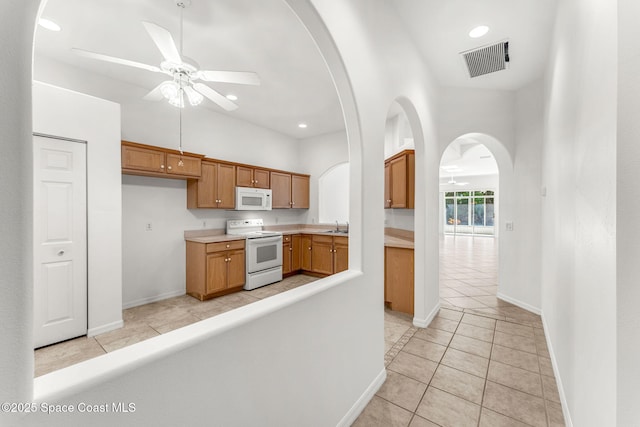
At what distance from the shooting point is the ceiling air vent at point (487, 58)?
2.75 m

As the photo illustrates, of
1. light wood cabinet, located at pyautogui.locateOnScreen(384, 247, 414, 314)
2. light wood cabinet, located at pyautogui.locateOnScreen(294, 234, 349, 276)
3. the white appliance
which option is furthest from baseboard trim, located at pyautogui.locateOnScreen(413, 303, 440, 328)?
the white appliance

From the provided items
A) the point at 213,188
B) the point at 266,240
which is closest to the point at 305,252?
the point at 266,240

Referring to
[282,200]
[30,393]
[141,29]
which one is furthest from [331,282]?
[282,200]

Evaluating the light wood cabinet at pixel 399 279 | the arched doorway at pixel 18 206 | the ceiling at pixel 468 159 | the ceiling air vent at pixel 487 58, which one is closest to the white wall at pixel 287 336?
the arched doorway at pixel 18 206

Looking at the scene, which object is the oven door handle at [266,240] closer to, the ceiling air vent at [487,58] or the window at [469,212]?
the ceiling air vent at [487,58]

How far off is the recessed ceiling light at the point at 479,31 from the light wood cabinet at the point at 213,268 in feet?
13.2

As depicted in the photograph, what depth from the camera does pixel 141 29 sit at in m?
2.49

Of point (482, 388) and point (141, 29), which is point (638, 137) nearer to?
point (482, 388)

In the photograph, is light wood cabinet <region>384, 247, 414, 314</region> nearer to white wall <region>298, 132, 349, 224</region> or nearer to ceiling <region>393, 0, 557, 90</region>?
A: ceiling <region>393, 0, 557, 90</region>

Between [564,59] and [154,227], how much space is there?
4829mm

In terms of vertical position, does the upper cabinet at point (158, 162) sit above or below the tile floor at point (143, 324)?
above

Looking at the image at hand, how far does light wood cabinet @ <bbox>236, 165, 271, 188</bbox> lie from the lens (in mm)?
4652

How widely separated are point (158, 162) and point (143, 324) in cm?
208

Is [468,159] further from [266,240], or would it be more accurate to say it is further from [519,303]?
[266,240]
